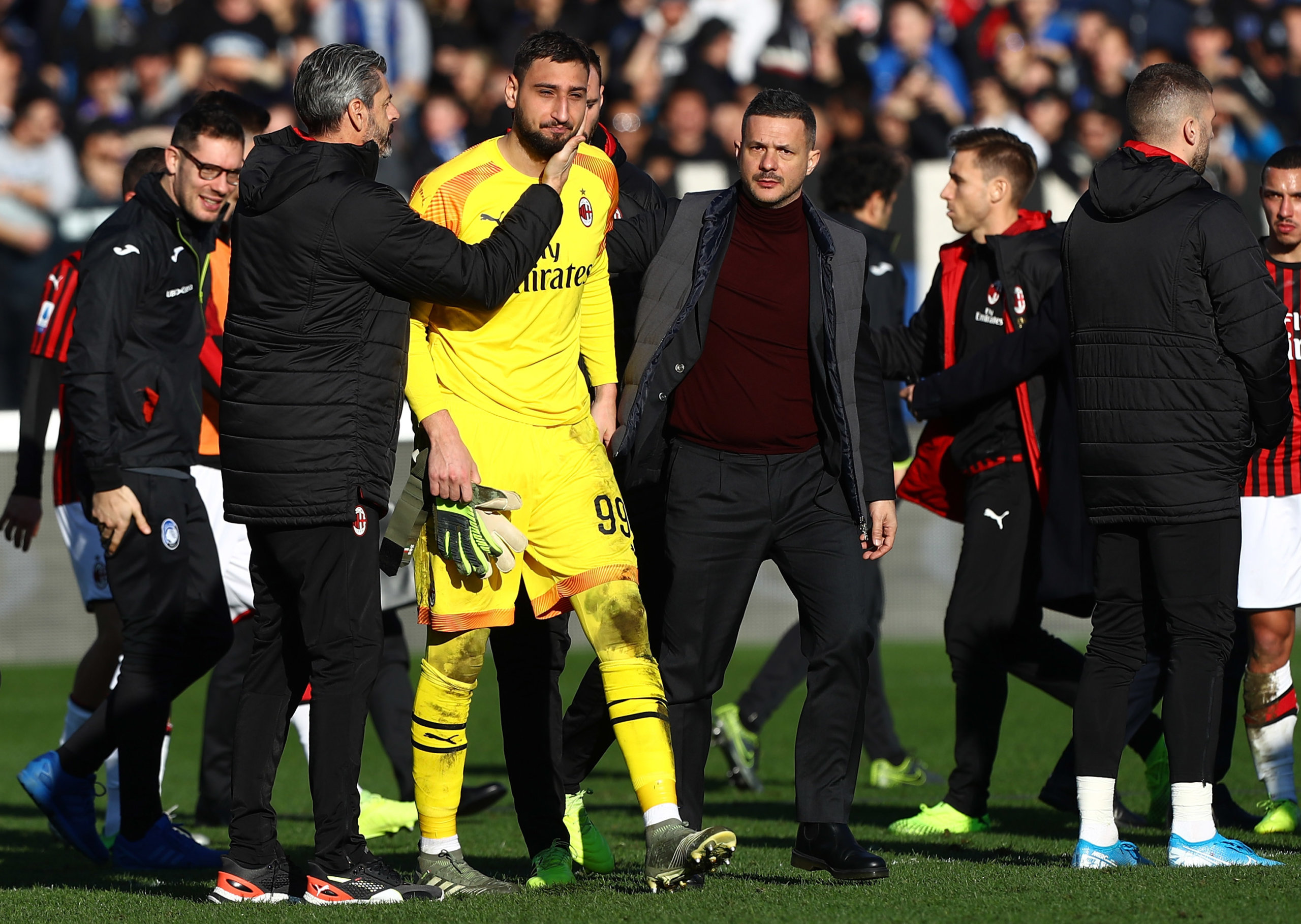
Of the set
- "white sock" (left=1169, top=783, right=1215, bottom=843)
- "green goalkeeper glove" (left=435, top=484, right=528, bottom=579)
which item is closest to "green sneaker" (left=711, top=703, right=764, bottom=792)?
"white sock" (left=1169, top=783, right=1215, bottom=843)

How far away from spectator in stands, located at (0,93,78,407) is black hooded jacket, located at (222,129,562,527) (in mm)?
9095

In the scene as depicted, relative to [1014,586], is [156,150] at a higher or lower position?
higher

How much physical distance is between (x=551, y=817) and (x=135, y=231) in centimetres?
249

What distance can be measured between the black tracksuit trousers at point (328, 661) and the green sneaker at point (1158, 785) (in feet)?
10.1

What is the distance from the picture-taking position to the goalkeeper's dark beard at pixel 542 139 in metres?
4.74

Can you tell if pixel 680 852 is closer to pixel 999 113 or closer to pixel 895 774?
pixel 895 774

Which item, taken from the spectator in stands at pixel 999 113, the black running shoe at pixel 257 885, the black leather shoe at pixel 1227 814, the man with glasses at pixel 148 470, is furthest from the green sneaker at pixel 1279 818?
the spectator in stands at pixel 999 113

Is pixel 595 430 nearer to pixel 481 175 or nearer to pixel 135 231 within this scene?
pixel 481 175

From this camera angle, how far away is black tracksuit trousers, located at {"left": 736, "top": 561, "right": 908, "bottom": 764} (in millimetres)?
7832

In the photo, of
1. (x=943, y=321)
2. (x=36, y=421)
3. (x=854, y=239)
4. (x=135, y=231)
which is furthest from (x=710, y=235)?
(x=36, y=421)

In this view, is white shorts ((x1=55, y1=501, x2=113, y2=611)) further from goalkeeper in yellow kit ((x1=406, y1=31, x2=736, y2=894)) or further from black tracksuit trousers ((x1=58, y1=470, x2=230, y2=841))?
goalkeeper in yellow kit ((x1=406, y1=31, x2=736, y2=894))

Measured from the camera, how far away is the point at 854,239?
5238 millimetres

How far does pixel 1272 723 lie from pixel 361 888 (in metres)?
3.55

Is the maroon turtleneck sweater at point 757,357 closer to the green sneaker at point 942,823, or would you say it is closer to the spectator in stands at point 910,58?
the green sneaker at point 942,823
